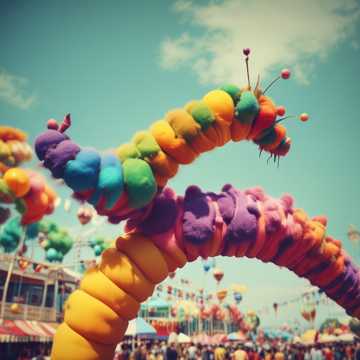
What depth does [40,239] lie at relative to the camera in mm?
15344

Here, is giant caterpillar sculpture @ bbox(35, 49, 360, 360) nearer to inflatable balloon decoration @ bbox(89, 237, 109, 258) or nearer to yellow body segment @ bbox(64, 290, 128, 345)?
yellow body segment @ bbox(64, 290, 128, 345)

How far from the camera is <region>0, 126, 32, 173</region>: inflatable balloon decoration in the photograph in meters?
7.44

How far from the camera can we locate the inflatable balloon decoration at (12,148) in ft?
24.4

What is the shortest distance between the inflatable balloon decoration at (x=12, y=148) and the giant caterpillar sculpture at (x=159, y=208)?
3725 mm

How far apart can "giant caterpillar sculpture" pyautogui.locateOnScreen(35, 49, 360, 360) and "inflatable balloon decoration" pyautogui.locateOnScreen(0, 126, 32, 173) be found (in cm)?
372

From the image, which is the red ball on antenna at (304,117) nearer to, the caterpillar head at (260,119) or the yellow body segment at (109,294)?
the caterpillar head at (260,119)

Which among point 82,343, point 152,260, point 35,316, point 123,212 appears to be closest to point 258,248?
point 152,260

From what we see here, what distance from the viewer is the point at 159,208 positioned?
4910mm

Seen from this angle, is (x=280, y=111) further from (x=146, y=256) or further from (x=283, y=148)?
(x=146, y=256)

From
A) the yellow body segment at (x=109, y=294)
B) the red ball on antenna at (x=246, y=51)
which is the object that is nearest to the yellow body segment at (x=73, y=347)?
the yellow body segment at (x=109, y=294)

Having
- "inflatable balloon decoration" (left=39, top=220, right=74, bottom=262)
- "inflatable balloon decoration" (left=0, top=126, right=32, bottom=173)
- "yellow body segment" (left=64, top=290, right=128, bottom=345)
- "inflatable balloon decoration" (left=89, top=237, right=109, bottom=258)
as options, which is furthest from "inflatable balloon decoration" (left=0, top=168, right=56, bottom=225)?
"inflatable balloon decoration" (left=89, top=237, right=109, bottom=258)

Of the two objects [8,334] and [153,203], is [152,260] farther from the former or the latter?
[8,334]

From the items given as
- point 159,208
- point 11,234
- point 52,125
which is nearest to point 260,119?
point 159,208

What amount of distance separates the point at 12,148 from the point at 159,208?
4301mm
